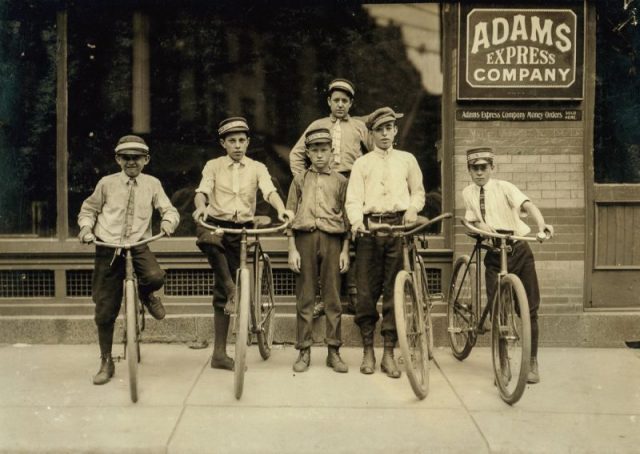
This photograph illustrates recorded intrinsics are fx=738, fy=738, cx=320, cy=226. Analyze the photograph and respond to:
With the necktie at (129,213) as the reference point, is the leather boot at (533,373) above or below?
below

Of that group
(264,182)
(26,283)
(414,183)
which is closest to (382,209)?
(414,183)

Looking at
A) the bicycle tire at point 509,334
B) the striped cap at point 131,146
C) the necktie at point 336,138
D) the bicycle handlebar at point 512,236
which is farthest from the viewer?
the necktie at point 336,138

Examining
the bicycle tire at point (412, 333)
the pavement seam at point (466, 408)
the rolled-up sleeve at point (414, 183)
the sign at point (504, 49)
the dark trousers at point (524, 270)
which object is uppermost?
the sign at point (504, 49)

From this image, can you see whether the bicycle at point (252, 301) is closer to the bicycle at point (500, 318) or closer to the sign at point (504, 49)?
the bicycle at point (500, 318)

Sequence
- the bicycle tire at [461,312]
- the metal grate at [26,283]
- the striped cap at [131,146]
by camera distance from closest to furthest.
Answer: the striped cap at [131,146], the bicycle tire at [461,312], the metal grate at [26,283]

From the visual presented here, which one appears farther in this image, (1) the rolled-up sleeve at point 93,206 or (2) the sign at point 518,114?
(2) the sign at point 518,114

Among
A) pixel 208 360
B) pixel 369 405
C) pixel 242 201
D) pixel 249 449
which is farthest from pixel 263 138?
pixel 249 449

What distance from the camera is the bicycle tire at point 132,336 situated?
539 cm

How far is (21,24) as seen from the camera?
7461mm

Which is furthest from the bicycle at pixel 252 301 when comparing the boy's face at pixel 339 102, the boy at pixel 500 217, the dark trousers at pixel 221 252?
the boy at pixel 500 217

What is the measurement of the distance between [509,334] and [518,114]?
2.62 meters

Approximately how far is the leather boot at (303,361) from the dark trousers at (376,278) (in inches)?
20.7

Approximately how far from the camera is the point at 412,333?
5.60 m

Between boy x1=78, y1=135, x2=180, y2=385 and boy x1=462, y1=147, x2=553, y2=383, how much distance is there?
97.3 inches
